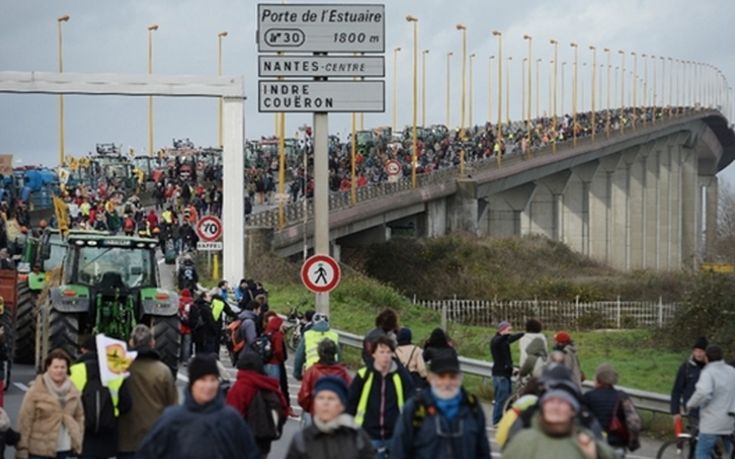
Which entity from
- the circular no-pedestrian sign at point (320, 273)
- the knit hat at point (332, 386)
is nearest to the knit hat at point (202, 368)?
the knit hat at point (332, 386)

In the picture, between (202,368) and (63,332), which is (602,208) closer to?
(63,332)

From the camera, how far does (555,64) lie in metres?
144

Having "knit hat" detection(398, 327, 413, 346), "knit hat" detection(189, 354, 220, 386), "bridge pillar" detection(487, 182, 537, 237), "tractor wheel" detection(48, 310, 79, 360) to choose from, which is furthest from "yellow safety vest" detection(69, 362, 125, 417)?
"bridge pillar" detection(487, 182, 537, 237)

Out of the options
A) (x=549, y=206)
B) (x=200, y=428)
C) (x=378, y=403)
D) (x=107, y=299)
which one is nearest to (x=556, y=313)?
(x=107, y=299)

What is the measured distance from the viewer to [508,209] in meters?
124

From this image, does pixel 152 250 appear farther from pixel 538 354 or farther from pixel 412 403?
pixel 412 403

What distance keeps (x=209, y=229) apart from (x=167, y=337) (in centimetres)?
1766

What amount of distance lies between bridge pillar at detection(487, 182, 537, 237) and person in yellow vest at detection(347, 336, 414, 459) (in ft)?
348

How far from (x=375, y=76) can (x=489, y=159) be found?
78.1m

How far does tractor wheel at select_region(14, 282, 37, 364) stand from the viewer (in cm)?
3262

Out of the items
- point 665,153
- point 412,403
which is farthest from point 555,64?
point 412,403

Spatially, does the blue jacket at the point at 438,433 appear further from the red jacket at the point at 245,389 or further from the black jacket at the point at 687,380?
the black jacket at the point at 687,380

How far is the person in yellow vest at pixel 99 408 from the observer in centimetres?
1512

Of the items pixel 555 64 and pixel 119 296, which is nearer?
pixel 119 296
